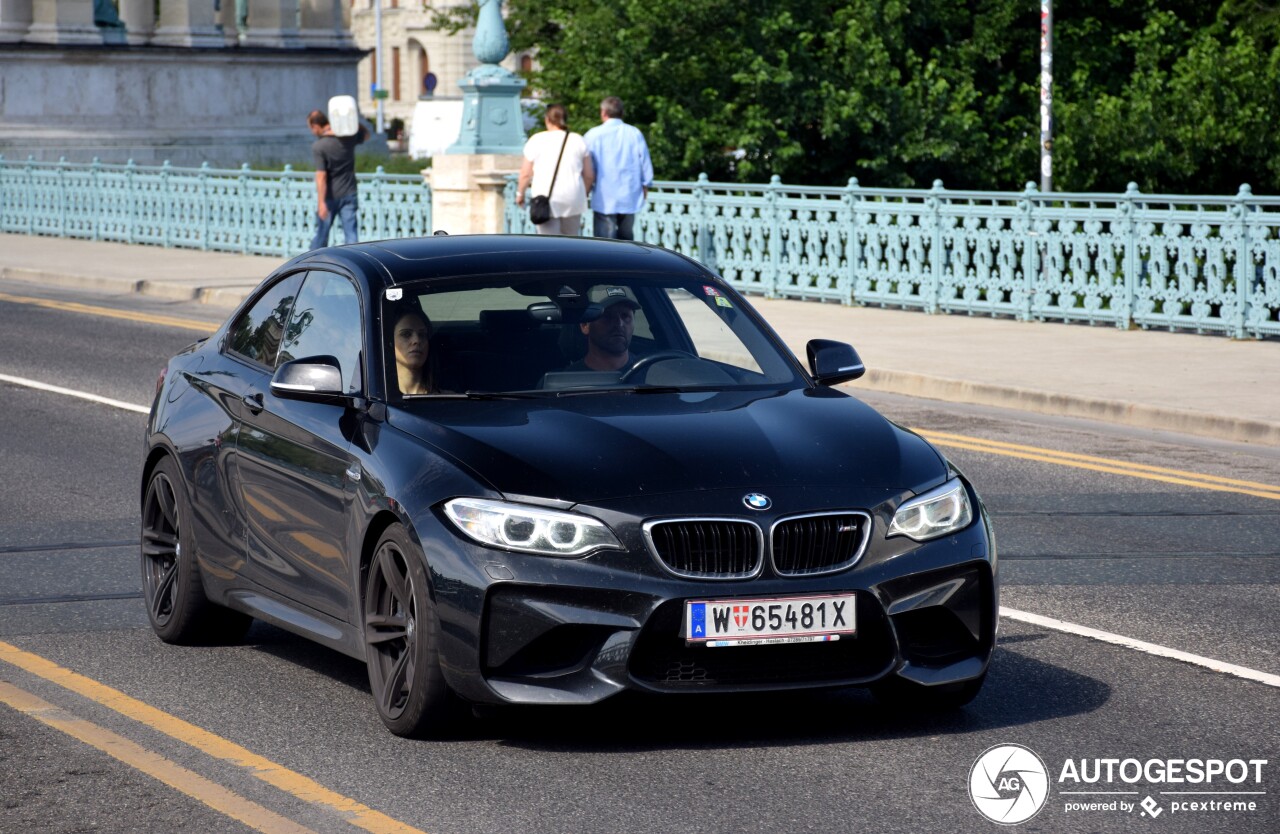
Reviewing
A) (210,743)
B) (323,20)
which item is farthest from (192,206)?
(210,743)

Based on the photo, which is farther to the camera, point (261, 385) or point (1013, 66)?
point (1013, 66)

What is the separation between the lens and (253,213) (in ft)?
105

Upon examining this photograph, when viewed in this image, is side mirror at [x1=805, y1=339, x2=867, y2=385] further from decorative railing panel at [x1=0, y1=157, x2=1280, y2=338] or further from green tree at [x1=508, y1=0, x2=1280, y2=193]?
green tree at [x1=508, y1=0, x2=1280, y2=193]

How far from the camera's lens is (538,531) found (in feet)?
19.2

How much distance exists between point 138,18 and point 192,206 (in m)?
26.5

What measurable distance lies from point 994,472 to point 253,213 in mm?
21820

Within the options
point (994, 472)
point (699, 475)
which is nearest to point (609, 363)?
point (699, 475)

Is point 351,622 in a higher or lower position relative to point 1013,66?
lower

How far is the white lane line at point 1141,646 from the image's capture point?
23.1ft

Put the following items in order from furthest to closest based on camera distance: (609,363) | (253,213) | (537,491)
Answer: (253,213) → (609,363) → (537,491)

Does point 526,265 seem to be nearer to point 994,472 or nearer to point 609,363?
point 609,363

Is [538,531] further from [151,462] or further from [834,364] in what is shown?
[151,462]

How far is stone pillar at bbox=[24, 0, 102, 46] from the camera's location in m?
52.2

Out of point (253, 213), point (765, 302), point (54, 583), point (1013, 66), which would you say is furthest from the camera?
point (1013, 66)
